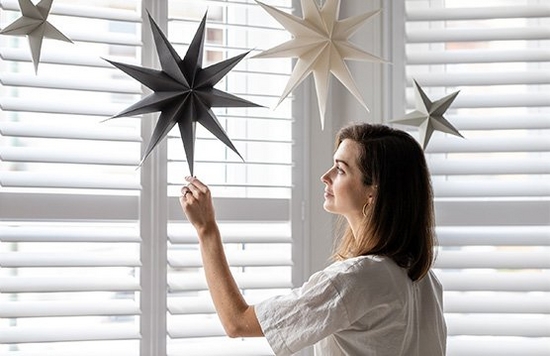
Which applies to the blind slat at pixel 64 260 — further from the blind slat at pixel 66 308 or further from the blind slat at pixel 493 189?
the blind slat at pixel 493 189

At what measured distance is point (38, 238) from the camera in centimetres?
189

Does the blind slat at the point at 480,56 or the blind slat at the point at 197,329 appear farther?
the blind slat at the point at 480,56

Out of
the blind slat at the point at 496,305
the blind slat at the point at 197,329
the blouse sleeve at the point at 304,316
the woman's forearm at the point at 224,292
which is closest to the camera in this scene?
the blouse sleeve at the point at 304,316

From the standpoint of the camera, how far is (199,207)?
189 cm

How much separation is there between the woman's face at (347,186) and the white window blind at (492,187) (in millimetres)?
336

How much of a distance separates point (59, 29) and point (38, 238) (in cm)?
46

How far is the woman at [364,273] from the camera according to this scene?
5.52ft

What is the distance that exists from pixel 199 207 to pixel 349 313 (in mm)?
420

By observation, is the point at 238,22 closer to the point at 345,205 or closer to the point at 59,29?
the point at 59,29

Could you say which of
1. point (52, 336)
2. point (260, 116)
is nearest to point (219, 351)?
point (52, 336)

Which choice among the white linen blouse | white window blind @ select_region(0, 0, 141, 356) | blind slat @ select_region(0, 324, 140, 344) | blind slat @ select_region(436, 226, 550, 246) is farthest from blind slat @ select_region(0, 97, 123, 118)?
Answer: blind slat @ select_region(436, 226, 550, 246)

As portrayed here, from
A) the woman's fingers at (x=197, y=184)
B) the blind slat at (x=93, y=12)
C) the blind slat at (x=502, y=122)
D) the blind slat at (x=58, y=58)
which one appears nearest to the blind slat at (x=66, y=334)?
the woman's fingers at (x=197, y=184)

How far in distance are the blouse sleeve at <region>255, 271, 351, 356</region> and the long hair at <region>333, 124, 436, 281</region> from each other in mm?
149

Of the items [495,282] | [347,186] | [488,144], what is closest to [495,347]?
[495,282]
